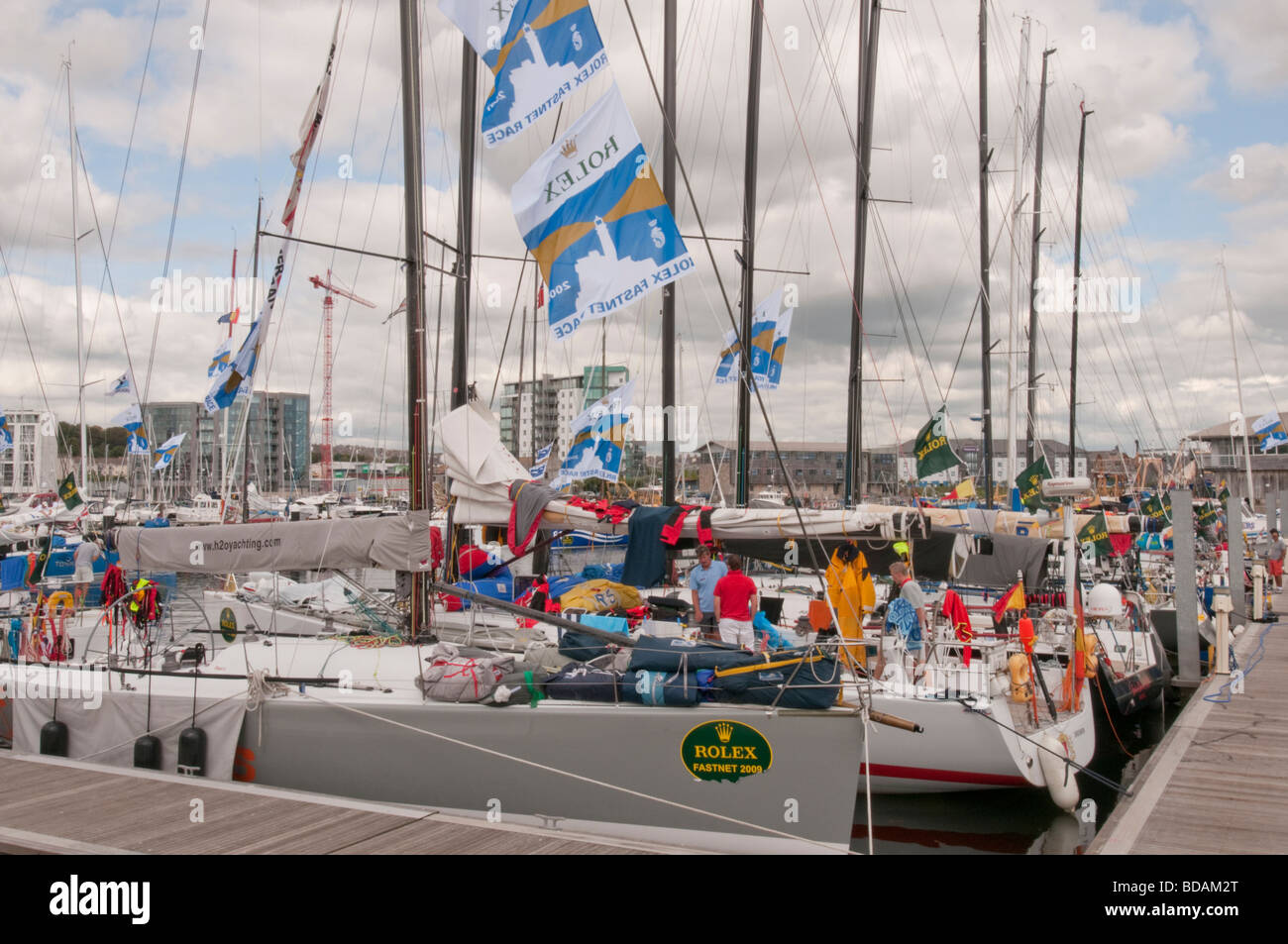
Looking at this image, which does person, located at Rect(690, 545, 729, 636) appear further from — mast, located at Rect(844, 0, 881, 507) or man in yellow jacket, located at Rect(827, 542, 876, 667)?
mast, located at Rect(844, 0, 881, 507)

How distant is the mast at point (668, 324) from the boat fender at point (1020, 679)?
19.9 feet

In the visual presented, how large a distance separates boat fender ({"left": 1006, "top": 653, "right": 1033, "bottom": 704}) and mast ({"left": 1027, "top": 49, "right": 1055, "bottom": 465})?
1561 cm

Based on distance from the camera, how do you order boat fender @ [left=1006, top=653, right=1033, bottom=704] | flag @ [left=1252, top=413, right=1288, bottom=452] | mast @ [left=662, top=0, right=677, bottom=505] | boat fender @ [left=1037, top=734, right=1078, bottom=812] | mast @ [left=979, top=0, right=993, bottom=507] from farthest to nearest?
flag @ [left=1252, top=413, right=1288, bottom=452] → mast @ [left=979, top=0, right=993, bottom=507] → mast @ [left=662, top=0, right=677, bottom=505] → boat fender @ [left=1006, top=653, right=1033, bottom=704] → boat fender @ [left=1037, top=734, right=1078, bottom=812]

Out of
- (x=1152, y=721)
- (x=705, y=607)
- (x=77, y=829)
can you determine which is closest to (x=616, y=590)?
(x=705, y=607)

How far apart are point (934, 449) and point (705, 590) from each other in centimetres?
943

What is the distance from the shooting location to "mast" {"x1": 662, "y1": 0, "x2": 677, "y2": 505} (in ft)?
48.2

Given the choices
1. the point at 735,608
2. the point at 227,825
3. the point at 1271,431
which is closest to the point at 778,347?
the point at 735,608

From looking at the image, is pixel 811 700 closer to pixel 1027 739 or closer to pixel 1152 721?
pixel 1027 739

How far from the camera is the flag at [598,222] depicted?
7.31 meters

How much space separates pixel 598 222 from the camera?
7.57m

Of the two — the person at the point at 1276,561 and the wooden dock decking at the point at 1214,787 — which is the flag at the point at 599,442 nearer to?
the wooden dock decking at the point at 1214,787

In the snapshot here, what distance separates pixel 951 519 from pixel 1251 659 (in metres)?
6.35

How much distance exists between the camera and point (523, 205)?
26.4 ft

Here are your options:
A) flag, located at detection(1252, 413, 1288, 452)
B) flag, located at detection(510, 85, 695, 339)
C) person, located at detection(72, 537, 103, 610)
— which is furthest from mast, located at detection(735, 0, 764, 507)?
flag, located at detection(1252, 413, 1288, 452)
